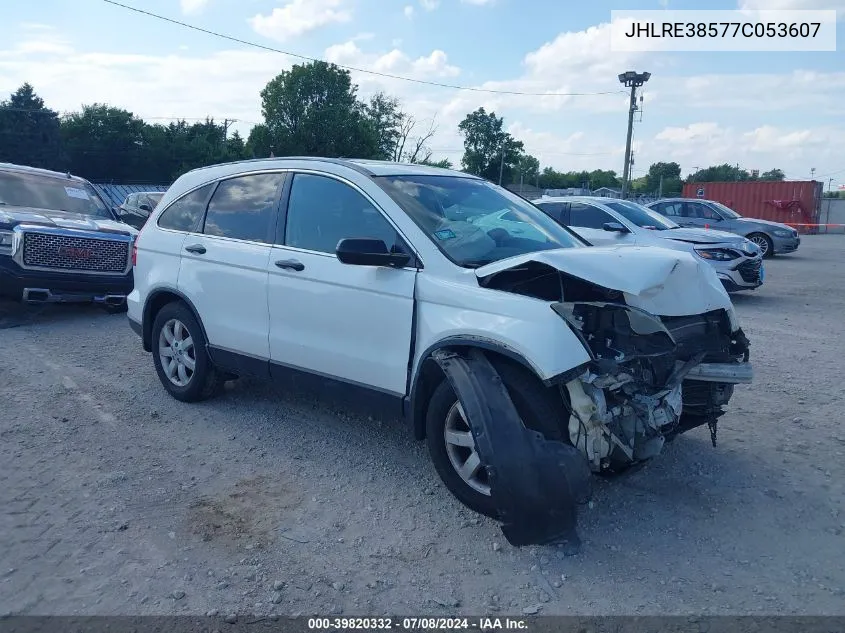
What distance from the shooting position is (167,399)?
19.5ft

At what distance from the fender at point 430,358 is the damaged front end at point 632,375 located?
0.30m

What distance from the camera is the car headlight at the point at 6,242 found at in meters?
8.33

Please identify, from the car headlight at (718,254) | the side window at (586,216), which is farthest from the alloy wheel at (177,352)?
the car headlight at (718,254)

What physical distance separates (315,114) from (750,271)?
4954cm

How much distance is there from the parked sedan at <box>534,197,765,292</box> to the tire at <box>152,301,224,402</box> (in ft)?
22.3

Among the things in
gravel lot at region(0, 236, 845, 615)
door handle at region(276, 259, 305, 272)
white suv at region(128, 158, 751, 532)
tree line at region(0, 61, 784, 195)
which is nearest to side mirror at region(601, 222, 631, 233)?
gravel lot at region(0, 236, 845, 615)

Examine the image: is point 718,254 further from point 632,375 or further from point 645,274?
point 632,375

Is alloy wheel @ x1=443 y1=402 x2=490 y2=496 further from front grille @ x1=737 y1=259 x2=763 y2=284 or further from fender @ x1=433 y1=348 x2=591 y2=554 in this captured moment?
front grille @ x1=737 y1=259 x2=763 y2=284

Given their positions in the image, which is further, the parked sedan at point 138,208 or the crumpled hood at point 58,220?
the parked sedan at point 138,208

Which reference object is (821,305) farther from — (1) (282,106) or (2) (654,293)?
(1) (282,106)

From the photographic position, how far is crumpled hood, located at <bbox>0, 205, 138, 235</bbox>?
8594mm

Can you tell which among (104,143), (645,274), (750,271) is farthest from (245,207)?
(104,143)

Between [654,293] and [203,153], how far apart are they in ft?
184

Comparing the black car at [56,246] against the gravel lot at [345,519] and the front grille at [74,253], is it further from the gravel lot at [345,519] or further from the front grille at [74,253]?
the gravel lot at [345,519]
